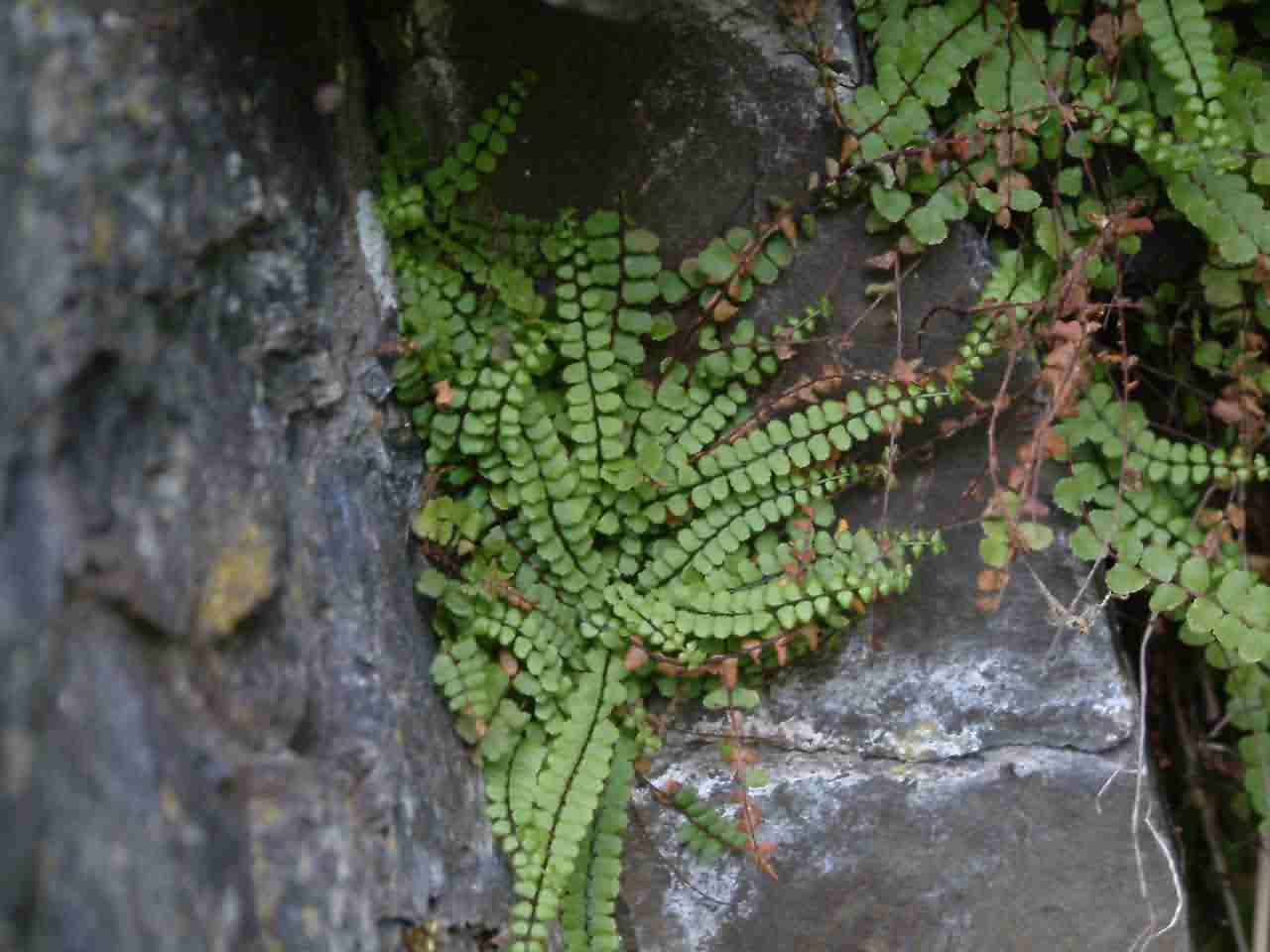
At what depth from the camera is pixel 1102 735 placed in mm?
2492

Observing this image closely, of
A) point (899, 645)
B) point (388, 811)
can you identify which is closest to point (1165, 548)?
point (899, 645)

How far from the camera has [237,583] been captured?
165 centimetres

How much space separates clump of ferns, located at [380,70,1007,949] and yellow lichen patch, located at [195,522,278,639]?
536 millimetres

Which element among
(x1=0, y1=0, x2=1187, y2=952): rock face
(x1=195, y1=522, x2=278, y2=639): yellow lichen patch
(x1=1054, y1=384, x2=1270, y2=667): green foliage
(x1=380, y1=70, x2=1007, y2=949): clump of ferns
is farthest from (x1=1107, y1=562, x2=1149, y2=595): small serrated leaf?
(x1=195, y1=522, x2=278, y2=639): yellow lichen patch

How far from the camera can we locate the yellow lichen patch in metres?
1.58

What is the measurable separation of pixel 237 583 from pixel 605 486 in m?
0.88

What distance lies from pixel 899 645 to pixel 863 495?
329 mm

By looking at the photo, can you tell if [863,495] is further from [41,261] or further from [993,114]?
[41,261]

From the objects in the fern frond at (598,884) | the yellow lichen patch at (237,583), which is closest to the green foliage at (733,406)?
the fern frond at (598,884)

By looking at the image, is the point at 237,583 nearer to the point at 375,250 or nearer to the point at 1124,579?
the point at 375,250

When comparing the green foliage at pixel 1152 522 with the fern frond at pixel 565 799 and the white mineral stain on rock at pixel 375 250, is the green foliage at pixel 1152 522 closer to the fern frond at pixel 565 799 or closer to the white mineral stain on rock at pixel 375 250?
the fern frond at pixel 565 799

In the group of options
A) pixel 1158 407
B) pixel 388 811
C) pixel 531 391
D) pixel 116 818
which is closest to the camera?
pixel 116 818

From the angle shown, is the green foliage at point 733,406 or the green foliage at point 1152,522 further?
the green foliage at point 1152,522

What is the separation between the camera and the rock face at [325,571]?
1.29 meters
